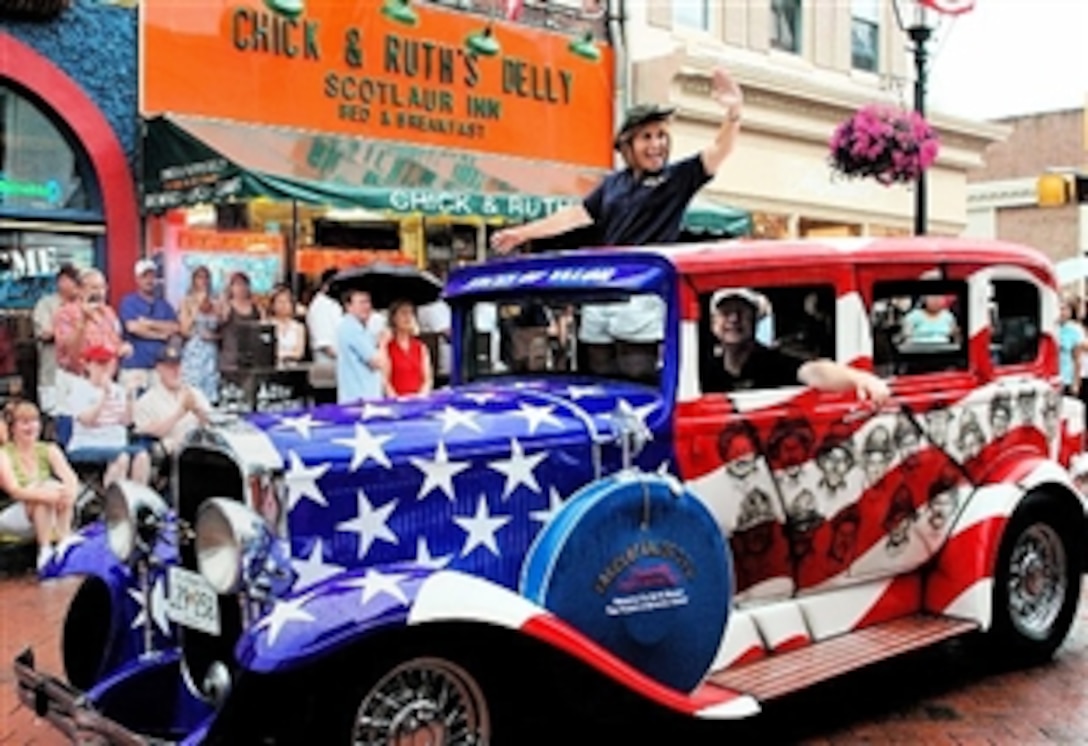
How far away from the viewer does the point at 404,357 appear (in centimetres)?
890

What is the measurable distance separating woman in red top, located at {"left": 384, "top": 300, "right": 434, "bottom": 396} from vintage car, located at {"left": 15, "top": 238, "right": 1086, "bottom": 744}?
307 centimetres

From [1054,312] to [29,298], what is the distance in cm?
750

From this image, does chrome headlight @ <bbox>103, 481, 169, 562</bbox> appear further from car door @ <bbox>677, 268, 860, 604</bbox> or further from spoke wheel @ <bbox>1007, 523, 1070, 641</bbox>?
spoke wheel @ <bbox>1007, 523, 1070, 641</bbox>

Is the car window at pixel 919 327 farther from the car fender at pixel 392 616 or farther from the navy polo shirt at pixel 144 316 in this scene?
the navy polo shirt at pixel 144 316

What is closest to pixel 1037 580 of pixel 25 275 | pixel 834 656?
pixel 834 656

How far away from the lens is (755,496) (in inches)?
199

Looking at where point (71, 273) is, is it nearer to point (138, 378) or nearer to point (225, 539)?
point (138, 378)

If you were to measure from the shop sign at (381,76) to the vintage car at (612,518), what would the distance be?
6.58 m

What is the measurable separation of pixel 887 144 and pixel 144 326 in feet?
21.6

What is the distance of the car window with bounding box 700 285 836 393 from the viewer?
197 inches

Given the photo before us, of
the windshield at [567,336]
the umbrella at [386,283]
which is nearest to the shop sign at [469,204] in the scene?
the umbrella at [386,283]

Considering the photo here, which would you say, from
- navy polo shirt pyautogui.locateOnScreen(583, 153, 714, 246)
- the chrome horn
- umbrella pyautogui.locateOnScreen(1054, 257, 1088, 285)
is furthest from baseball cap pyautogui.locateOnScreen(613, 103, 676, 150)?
umbrella pyautogui.locateOnScreen(1054, 257, 1088, 285)

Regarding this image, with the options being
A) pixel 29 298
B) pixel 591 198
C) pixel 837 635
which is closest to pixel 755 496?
pixel 837 635

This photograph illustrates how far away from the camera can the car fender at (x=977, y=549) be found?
566cm
